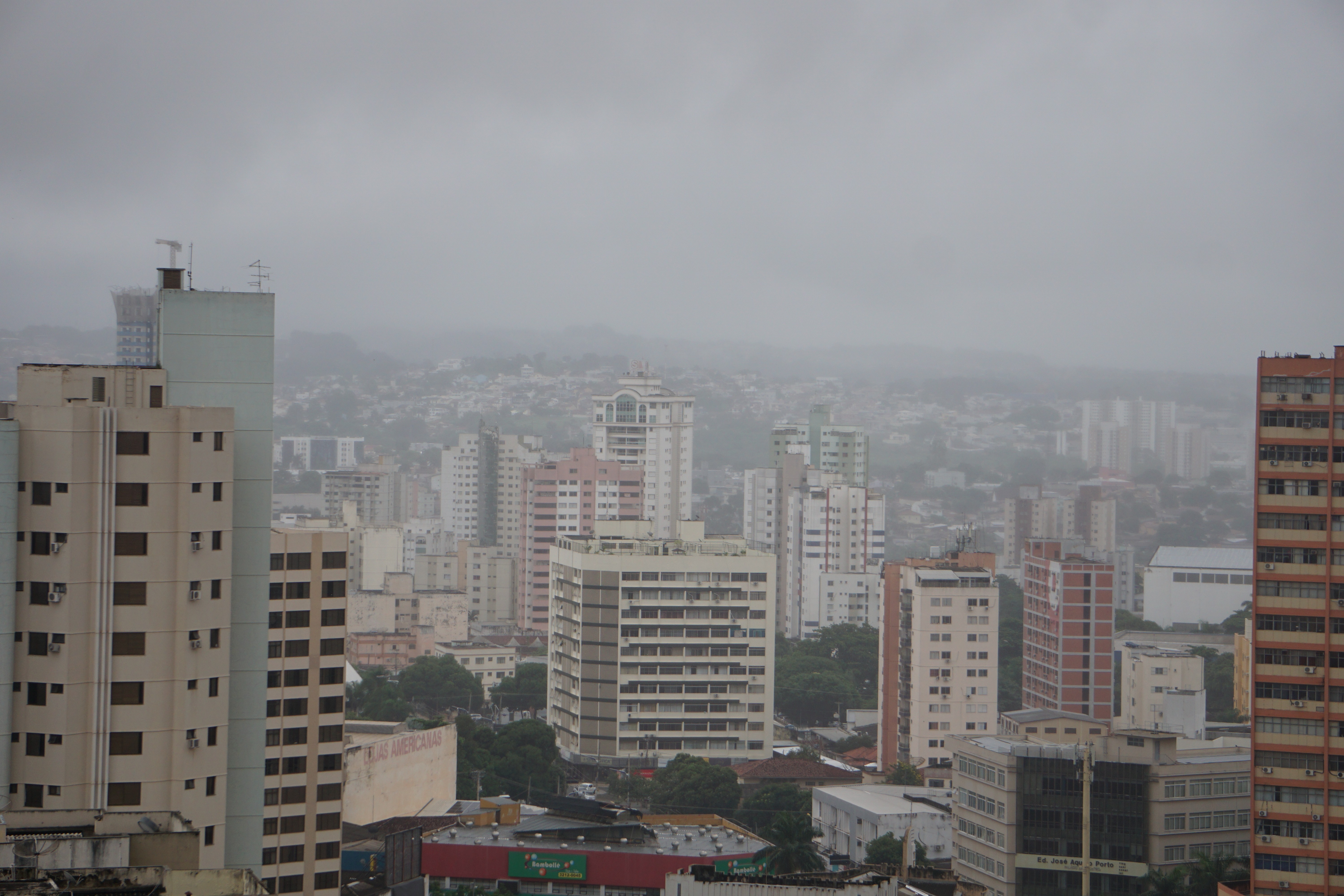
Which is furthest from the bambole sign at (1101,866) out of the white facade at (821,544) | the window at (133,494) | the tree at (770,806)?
the white facade at (821,544)

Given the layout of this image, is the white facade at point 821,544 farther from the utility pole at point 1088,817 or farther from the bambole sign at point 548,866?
the bambole sign at point 548,866

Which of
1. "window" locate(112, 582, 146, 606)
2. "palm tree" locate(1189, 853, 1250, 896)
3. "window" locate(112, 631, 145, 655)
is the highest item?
"window" locate(112, 582, 146, 606)

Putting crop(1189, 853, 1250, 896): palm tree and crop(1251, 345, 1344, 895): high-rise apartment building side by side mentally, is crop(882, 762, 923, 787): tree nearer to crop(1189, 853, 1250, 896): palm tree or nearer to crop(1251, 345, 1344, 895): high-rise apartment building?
crop(1189, 853, 1250, 896): palm tree

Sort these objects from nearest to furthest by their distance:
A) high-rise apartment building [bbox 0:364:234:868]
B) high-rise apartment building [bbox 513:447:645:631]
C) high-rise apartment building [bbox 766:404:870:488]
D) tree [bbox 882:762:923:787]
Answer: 1. high-rise apartment building [bbox 0:364:234:868]
2. tree [bbox 882:762:923:787]
3. high-rise apartment building [bbox 513:447:645:631]
4. high-rise apartment building [bbox 766:404:870:488]

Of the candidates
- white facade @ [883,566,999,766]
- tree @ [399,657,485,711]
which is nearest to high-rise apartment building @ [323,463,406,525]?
tree @ [399,657,485,711]

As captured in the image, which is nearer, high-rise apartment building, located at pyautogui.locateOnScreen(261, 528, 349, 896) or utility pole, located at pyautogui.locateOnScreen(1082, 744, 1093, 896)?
high-rise apartment building, located at pyautogui.locateOnScreen(261, 528, 349, 896)

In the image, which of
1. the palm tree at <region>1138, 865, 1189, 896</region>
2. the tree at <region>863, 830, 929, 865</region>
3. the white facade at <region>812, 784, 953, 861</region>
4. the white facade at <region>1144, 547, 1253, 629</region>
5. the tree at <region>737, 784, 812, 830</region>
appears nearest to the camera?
the palm tree at <region>1138, 865, 1189, 896</region>

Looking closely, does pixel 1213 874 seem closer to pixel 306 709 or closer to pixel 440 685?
pixel 306 709
